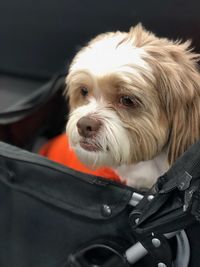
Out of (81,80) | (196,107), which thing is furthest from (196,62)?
(81,80)

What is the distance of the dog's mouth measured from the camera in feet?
3.42

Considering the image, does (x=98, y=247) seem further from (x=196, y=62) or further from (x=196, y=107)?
(x=196, y=62)

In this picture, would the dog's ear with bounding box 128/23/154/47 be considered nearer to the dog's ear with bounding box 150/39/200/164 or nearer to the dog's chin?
the dog's ear with bounding box 150/39/200/164

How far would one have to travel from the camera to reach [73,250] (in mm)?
1015

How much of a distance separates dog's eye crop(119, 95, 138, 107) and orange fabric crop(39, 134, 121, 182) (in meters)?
0.21

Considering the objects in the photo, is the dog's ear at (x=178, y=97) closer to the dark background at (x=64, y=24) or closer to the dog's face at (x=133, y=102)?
the dog's face at (x=133, y=102)

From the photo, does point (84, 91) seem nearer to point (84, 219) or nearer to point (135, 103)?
point (135, 103)

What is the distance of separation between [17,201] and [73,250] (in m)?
0.16

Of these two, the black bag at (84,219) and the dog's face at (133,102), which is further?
the dog's face at (133,102)

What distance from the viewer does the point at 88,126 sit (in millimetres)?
1027

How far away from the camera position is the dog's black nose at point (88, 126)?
3.37ft

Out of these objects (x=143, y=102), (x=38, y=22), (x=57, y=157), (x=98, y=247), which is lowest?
(x=57, y=157)

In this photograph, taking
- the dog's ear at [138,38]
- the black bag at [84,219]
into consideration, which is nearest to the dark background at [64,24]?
the dog's ear at [138,38]

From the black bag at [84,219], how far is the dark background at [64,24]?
1.89 ft
